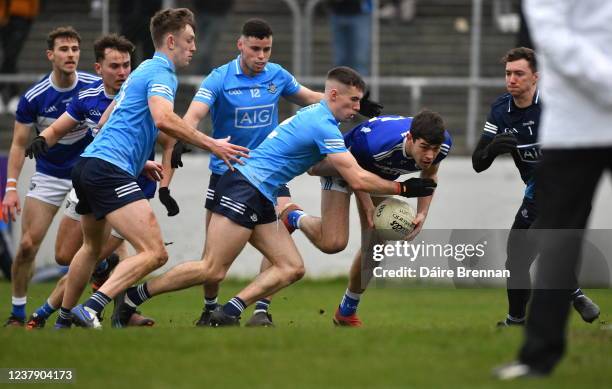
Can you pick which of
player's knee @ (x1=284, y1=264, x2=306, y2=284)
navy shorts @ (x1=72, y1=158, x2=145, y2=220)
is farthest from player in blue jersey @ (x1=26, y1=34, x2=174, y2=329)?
player's knee @ (x1=284, y1=264, x2=306, y2=284)

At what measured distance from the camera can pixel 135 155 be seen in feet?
28.2

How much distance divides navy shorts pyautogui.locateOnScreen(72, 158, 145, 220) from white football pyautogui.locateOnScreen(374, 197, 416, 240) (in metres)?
2.23

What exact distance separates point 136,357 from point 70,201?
3.84 metres

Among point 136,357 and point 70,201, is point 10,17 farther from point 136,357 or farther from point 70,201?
point 136,357

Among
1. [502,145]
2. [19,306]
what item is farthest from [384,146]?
[19,306]

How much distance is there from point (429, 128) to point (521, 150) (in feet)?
4.60

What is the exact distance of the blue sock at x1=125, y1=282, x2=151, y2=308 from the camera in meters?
8.93

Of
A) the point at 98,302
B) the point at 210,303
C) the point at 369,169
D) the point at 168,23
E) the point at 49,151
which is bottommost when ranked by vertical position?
the point at 210,303

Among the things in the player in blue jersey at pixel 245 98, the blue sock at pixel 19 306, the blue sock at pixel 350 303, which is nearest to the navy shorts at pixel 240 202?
the player in blue jersey at pixel 245 98

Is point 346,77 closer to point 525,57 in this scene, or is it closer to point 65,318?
point 525,57

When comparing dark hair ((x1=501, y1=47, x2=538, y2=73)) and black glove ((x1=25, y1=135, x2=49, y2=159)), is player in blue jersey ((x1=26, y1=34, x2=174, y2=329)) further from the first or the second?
dark hair ((x1=501, y1=47, x2=538, y2=73))

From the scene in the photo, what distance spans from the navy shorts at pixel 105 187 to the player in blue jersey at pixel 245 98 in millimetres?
1572

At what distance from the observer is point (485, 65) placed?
1462cm

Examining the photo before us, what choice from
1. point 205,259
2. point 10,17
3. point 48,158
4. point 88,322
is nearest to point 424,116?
point 205,259
